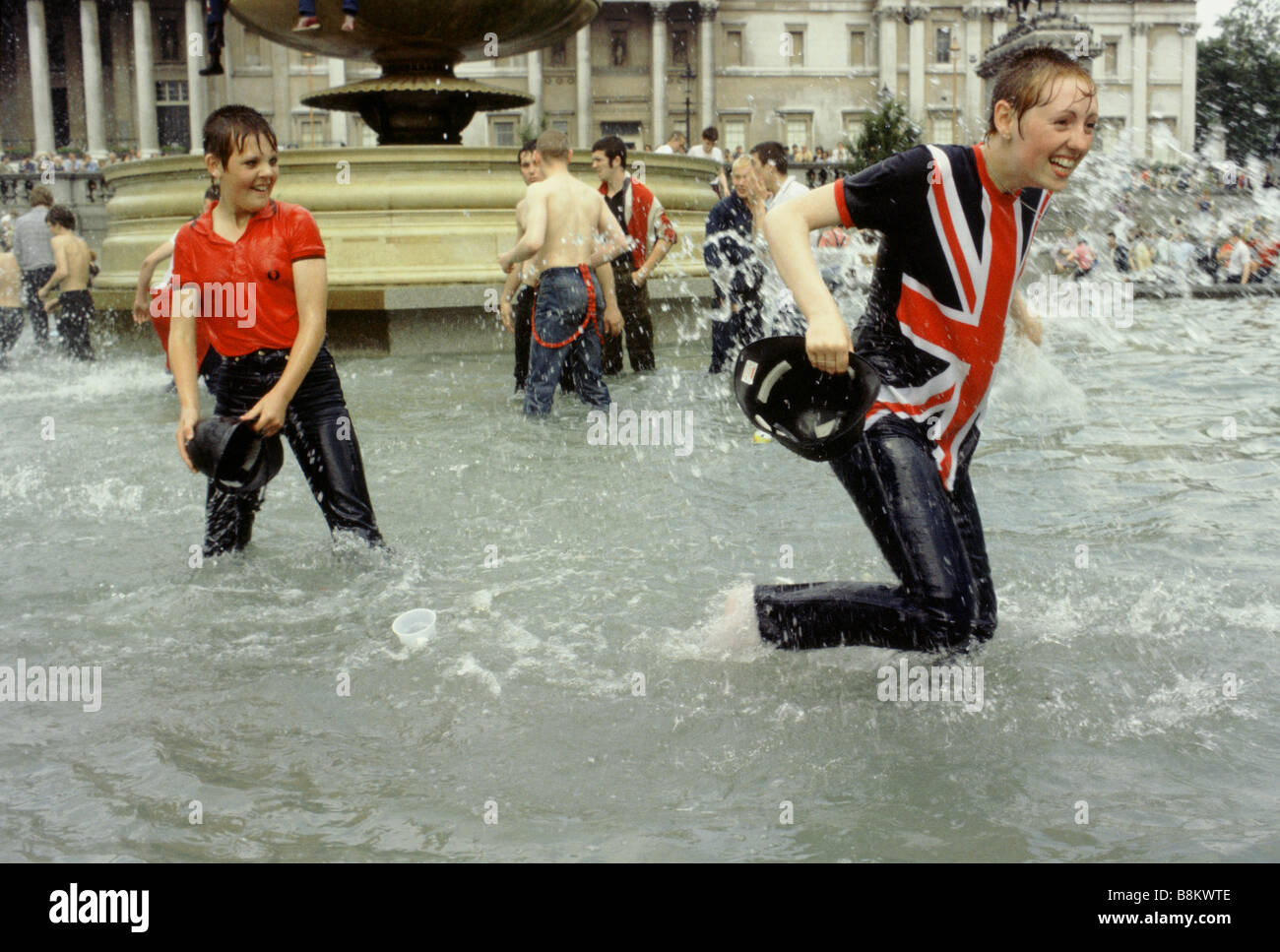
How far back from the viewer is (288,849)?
3.01m

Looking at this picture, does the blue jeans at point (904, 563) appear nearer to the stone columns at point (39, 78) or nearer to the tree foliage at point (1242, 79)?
the tree foliage at point (1242, 79)

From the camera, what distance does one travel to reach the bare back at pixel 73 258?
45.3 feet

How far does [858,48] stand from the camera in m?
77.6

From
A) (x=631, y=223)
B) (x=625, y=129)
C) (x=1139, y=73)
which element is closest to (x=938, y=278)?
(x=631, y=223)

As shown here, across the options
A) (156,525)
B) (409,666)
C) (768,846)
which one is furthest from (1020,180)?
(156,525)

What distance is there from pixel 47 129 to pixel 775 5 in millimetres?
40160

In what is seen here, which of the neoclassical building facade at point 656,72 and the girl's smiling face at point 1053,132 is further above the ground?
the neoclassical building facade at point 656,72

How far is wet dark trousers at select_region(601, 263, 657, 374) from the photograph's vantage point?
10.9 m

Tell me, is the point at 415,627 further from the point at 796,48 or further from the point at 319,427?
the point at 796,48

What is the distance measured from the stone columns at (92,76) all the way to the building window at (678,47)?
31072 millimetres

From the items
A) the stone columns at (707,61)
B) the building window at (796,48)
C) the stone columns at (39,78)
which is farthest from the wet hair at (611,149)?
the stone columns at (39,78)

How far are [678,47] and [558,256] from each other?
72731mm

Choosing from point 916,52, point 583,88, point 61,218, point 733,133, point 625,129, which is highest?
point 916,52

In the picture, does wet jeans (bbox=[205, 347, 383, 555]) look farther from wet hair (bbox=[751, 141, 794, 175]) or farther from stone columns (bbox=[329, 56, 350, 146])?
stone columns (bbox=[329, 56, 350, 146])
